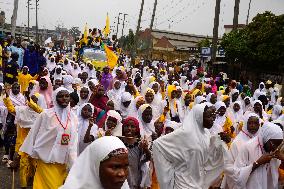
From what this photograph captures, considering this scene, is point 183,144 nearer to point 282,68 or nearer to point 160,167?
point 160,167

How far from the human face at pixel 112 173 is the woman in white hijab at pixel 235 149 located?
3.00 metres

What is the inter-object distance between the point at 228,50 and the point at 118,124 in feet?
71.2

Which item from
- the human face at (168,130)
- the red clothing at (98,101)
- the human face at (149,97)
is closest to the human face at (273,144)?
the human face at (168,130)

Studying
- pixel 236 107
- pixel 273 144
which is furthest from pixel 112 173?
pixel 236 107

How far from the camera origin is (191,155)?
5.04m

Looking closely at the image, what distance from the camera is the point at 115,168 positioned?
110 inches

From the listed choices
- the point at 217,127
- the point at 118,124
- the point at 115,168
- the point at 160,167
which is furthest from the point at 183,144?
A: the point at 217,127

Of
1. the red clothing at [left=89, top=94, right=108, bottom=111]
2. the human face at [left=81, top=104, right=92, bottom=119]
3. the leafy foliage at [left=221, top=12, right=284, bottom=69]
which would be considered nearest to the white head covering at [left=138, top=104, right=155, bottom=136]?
the human face at [left=81, top=104, right=92, bottom=119]

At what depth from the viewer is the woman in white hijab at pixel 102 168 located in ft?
9.18

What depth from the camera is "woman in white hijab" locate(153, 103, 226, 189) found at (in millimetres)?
5035

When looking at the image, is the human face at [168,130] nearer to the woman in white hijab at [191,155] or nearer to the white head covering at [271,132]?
the woman in white hijab at [191,155]

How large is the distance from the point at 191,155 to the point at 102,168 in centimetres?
236

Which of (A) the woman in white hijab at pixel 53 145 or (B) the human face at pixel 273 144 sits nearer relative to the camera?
(B) the human face at pixel 273 144

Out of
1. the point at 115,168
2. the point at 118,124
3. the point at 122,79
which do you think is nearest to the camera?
the point at 115,168
